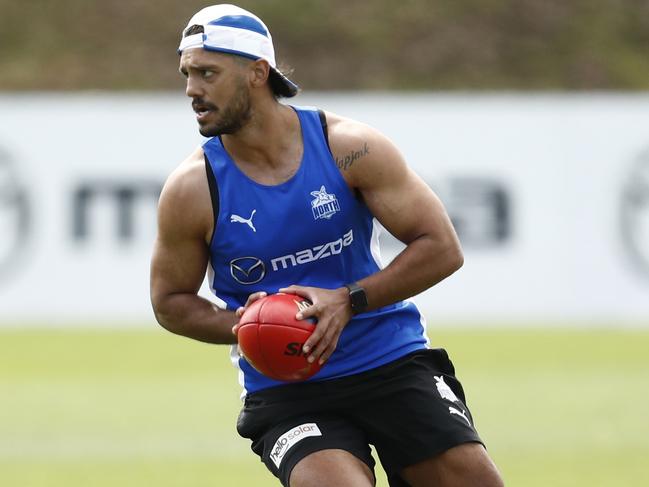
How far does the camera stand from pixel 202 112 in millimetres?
6578

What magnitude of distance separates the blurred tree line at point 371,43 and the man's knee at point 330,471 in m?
23.0

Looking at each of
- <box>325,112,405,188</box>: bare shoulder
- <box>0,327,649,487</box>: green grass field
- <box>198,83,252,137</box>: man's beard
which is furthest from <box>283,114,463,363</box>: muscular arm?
<box>0,327,649,487</box>: green grass field

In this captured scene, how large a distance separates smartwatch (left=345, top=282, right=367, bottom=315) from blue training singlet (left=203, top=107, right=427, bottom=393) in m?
0.23

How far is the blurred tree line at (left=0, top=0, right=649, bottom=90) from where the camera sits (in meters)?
29.9

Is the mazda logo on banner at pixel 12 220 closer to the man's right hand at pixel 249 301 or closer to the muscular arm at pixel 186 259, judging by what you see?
the muscular arm at pixel 186 259

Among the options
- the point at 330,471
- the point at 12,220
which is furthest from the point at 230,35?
the point at 12,220

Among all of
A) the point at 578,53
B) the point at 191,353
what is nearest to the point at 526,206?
the point at 191,353

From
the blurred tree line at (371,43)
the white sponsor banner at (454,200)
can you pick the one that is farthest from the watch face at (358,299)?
the blurred tree line at (371,43)

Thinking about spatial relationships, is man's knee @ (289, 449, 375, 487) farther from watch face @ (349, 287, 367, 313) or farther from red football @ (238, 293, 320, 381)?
watch face @ (349, 287, 367, 313)

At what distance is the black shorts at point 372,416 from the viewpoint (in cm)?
662

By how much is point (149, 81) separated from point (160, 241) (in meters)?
23.4

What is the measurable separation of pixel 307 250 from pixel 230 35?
966 mm

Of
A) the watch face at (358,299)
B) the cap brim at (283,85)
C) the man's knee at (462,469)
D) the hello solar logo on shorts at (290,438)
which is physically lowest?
the man's knee at (462,469)

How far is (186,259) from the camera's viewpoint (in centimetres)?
674
